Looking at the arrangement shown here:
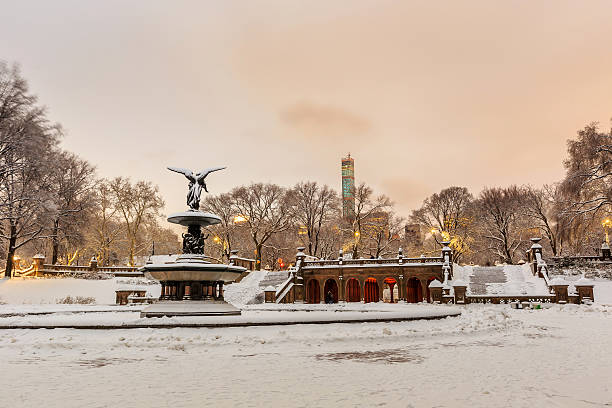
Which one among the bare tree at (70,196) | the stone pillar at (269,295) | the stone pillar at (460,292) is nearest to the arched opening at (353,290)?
the stone pillar at (269,295)

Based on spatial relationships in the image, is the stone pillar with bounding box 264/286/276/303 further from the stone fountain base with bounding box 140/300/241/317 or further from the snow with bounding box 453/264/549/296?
the stone fountain base with bounding box 140/300/241/317

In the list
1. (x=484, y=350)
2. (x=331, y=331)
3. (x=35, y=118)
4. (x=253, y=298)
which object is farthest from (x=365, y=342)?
(x=35, y=118)

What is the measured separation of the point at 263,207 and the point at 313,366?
51.0m

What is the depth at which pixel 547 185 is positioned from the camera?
55469 millimetres

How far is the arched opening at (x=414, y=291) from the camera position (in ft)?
135

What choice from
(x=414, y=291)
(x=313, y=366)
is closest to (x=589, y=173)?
(x=414, y=291)

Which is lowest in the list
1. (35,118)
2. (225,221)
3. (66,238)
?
(66,238)

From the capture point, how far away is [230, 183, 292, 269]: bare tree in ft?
190

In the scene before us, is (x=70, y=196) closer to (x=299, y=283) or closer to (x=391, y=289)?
(x=299, y=283)

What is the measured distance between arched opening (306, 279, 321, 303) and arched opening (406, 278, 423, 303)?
27.9ft

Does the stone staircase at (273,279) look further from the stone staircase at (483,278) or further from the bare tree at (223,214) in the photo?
the bare tree at (223,214)

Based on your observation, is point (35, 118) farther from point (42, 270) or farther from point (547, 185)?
point (547, 185)

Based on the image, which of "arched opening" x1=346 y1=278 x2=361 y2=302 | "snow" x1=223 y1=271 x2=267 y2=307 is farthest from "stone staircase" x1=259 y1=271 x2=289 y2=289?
"arched opening" x1=346 y1=278 x2=361 y2=302

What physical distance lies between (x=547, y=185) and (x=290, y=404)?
191 ft
